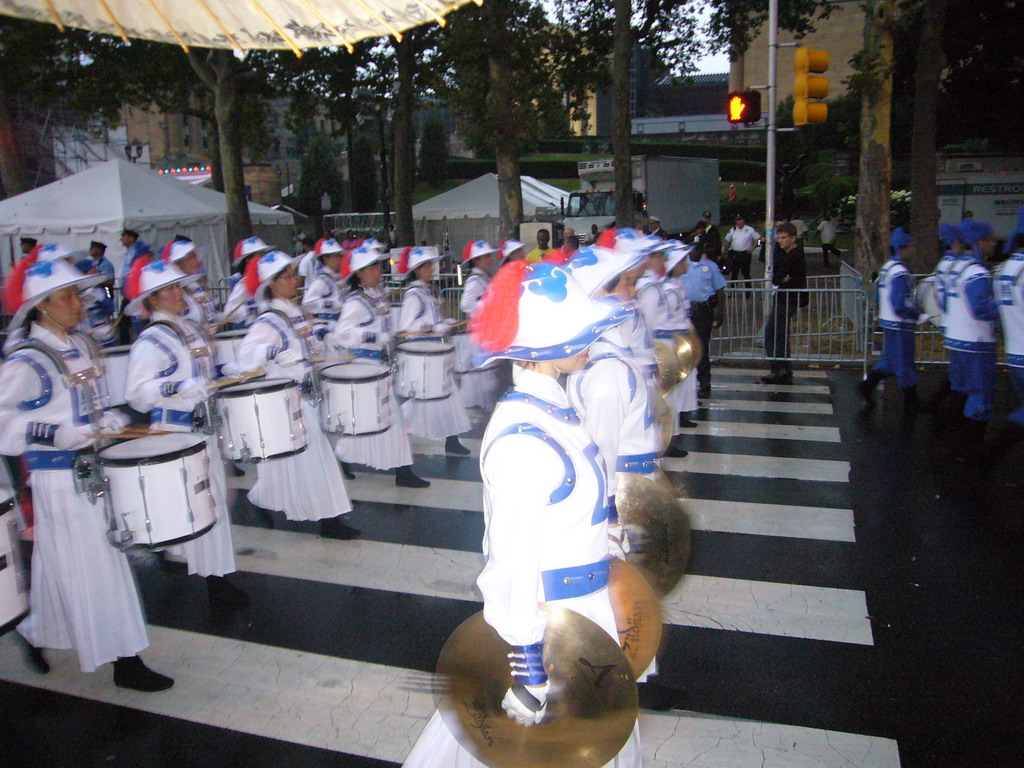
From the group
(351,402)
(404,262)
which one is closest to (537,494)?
(351,402)

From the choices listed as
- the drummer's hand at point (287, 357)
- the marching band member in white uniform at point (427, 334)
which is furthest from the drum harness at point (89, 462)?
the marching band member in white uniform at point (427, 334)

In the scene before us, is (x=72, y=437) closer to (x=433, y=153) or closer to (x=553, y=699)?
(x=553, y=699)

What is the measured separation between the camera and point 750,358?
13.2 metres

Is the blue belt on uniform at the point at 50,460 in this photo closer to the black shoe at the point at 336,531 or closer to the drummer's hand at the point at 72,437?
the drummer's hand at the point at 72,437

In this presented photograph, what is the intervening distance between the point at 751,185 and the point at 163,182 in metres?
39.1

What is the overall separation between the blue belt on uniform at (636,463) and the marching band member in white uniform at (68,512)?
8.64 feet

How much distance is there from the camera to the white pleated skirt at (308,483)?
640 cm

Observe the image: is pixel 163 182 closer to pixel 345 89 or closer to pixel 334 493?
pixel 345 89

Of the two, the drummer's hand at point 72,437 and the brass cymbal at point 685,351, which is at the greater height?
the drummer's hand at point 72,437

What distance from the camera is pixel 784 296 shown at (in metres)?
12.6

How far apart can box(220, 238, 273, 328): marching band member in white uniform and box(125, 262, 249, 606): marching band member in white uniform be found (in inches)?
67.4

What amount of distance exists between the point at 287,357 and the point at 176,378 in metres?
1.13

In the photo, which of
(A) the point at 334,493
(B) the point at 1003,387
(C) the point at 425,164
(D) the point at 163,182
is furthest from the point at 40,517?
(C) the point at 425,164

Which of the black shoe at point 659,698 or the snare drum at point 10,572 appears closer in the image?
the snare drum at point 10,572
